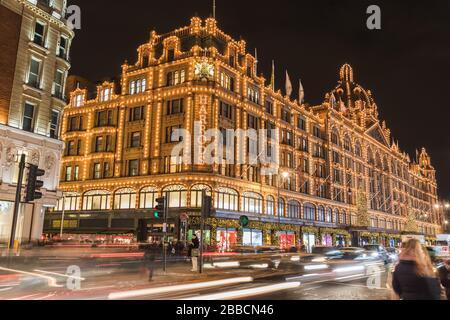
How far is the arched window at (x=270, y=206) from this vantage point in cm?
5344

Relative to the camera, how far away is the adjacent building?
32469 millimetres

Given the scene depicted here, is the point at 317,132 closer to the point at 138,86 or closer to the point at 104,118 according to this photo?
the point at 138,86

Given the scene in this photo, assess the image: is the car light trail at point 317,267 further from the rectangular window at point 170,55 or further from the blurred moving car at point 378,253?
the rectangular window at point 170,55

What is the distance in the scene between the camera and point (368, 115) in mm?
90375

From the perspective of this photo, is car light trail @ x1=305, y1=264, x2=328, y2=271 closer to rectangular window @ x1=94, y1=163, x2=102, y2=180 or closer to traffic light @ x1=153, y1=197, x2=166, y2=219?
traffic light @ x1=153, y1=197, x2=166, y2=219

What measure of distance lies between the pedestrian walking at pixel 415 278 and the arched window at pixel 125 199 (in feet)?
148

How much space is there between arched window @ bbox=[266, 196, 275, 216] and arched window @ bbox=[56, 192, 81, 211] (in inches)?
994

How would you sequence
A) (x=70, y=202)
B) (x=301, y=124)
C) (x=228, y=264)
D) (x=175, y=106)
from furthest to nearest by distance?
(x=301, y=124) → (x=70, y=202) → (x=175, y=106) → (x=228, y=264)

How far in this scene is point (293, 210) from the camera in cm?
5881

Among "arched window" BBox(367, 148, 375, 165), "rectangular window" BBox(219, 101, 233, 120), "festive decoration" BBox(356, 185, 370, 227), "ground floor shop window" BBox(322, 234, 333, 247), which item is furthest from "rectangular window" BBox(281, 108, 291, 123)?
"arched window" BBox(367, 148, 375, 165)

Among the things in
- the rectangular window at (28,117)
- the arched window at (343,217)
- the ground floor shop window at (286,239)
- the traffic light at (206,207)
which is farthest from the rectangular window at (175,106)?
the arched window at (343,217)

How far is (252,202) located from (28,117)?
1093 inches

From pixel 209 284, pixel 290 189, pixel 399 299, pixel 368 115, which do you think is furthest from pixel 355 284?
pixel 368 115

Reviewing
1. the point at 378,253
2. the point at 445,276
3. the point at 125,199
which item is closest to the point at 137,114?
the point at 125,199
